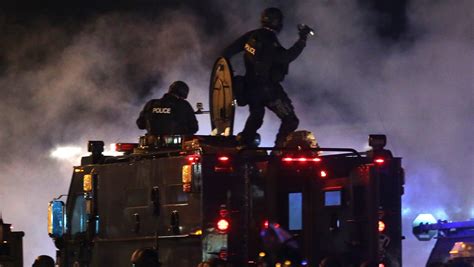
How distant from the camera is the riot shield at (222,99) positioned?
1491 centimetres

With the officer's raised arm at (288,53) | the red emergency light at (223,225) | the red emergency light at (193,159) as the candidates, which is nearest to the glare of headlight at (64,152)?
the officer's raised arm at (288,53)

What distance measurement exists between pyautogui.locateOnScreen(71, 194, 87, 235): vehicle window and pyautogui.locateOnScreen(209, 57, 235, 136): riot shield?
2203 millimetres

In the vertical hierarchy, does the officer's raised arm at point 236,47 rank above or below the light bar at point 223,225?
above

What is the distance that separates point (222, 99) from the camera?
1520cm

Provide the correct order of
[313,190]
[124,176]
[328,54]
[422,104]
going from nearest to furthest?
[313,190] → [124,176] → [422,104] → [328,54]

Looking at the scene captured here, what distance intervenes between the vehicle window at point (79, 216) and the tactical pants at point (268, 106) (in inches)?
109

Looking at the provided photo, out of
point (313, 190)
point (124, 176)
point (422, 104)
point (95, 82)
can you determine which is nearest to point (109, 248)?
point (124, 176)

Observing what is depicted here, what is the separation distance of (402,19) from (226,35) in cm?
392

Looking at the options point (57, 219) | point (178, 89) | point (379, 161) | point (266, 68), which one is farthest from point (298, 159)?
point (57, 219)

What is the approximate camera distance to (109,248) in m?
15.0

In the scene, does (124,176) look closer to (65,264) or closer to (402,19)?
(65,264)

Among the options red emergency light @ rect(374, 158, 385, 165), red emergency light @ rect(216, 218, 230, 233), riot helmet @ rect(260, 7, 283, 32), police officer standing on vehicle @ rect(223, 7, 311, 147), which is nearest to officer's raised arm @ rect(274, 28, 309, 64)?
police officer standing on vehicle @ rect(223, 7, 311, 147)

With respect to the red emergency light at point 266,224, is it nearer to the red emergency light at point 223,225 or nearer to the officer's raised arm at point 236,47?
the red emergency light at point 223,225

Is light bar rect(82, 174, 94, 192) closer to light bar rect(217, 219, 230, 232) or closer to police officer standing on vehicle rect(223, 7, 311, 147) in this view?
police officer standing on vehicle rect(223, 7, 311, 147)
